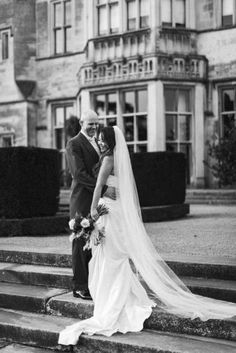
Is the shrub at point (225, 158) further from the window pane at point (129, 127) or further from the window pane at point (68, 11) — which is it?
the window pane at point (68, 11)

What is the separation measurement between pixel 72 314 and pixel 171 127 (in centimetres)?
1168

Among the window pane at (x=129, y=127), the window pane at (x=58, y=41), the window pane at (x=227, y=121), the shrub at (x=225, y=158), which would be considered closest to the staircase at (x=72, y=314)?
the shrub at (x=225, y=158)

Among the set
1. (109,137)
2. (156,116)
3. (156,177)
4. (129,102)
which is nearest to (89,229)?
(109,137)

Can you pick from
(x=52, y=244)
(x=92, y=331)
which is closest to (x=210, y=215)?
(x=52, y=244)

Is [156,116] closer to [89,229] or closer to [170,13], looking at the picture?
[170,13]

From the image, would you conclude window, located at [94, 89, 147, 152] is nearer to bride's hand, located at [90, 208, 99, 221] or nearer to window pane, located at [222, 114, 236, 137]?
A: window pane, located at [222, 114, 236, 137]

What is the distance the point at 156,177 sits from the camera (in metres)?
11.0

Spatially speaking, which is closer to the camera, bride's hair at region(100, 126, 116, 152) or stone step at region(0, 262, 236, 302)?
stone step at region(0, 262, 236, 302)

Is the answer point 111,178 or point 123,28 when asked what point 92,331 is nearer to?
point 111,178

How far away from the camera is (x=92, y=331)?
468 cm

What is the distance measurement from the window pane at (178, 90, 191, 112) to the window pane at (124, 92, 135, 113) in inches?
57.8

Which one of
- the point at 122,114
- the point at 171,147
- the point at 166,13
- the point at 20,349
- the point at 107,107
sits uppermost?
the point at 166,13

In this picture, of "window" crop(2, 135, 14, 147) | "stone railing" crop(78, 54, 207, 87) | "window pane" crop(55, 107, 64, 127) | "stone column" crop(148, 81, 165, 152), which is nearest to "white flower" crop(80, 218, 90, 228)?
"stone column" crop(148, 81, 165, 152)

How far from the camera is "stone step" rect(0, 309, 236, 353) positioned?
14.1 feet
